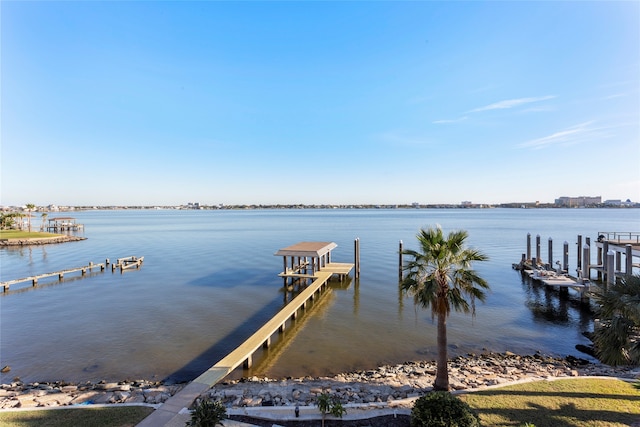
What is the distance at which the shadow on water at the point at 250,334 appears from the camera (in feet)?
43.7

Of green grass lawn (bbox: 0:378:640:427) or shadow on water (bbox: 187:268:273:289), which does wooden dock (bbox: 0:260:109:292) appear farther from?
green grass lawn (bbox: 0:378:640:427)

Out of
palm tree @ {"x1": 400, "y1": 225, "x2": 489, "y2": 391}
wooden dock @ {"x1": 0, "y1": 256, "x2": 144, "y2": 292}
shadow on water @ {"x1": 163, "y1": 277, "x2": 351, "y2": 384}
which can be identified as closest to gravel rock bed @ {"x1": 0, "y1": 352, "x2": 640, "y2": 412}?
shadow on water @ {"x1": 163, "y1": 277, "x2": 351, "y2": 384}

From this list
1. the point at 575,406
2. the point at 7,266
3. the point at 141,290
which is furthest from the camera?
the point at 7,266

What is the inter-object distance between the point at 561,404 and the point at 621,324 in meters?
2.75

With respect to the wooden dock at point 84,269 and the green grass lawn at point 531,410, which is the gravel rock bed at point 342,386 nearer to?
the green grass lawn at point 531,410

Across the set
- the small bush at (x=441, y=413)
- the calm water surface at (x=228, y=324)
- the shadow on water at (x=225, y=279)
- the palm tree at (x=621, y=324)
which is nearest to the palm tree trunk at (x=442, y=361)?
the small bush at (x=441, y=413)

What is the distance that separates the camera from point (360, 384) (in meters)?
11.5

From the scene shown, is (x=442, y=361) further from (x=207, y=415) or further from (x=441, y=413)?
(x=207, y=415)

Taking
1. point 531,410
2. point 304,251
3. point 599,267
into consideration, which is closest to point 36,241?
point 304,251

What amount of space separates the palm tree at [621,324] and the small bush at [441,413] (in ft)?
12.4

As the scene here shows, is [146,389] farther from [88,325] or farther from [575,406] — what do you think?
[575,406]

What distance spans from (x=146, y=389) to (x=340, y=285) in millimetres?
18838

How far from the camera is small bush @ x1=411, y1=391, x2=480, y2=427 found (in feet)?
22.5

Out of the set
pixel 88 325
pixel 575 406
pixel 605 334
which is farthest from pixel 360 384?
pixel 88 325
